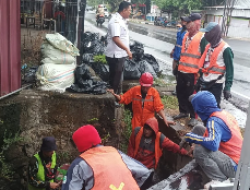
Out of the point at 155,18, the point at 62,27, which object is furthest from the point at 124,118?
the point at 155,18

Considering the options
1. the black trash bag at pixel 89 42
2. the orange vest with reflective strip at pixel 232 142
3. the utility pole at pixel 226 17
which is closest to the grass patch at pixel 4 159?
the orange vest with reflective strip at pixel 232 142

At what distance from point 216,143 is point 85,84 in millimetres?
2713

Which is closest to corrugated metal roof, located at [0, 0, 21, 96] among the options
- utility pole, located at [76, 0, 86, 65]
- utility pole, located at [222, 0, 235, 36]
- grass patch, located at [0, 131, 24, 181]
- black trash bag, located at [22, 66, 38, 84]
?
black trash bag, located at [22, 66, 38, 84]

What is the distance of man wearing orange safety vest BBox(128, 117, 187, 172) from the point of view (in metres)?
3.89

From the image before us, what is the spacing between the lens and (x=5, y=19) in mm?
4566

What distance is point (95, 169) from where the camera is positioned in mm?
2275

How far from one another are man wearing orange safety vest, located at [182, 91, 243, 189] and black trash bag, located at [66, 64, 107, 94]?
2.22m

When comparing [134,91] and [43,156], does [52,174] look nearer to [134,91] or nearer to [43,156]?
[43,156]

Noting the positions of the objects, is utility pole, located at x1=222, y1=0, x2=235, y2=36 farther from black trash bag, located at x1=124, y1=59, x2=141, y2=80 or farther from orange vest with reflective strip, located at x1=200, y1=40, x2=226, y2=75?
orange vest with reflective strip, located at x1=200, y1=40, x2=226, y2=75

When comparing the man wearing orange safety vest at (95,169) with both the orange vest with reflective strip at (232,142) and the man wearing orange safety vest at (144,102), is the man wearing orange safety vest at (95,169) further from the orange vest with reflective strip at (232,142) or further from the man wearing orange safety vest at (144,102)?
the man wearing orange safety vest at (144,102)

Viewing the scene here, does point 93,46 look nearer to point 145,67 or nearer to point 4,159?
point 145,67

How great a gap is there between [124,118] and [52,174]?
231cm

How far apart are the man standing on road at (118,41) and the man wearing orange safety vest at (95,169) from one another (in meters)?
2.52

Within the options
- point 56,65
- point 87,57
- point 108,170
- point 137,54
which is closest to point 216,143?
point 108,170
